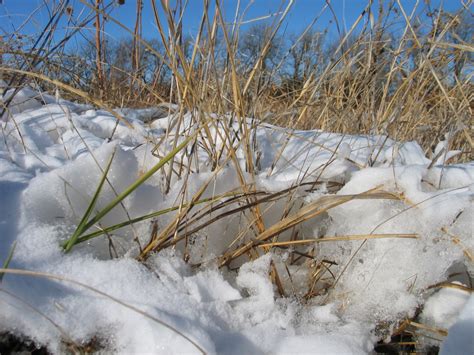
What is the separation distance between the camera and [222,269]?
79cm

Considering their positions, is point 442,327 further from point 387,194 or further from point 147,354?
point 147,354

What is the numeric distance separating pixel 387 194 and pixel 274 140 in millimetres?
513

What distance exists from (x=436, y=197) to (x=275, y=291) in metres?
0.35

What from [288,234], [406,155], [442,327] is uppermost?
[406,155]

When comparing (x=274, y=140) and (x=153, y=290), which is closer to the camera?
(x=153, y=290)

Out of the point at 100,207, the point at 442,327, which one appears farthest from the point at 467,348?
the point at 100,207

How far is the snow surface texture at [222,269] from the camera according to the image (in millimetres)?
580

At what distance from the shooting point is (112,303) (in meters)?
0.59

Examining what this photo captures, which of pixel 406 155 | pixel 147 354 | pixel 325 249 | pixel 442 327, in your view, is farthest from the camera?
pixel 406 155

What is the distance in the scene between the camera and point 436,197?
0.78m

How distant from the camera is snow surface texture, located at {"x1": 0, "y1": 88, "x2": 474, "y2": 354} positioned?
580 mm

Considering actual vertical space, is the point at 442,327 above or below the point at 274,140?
below

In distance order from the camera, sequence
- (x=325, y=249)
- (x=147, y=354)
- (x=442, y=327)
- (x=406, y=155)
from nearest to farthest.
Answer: (x=147, y=354) < (x=442, y=327) < (x=325, y=249) < (x=406, y=155)

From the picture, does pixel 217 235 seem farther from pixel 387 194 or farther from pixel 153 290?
pixel 387 194
